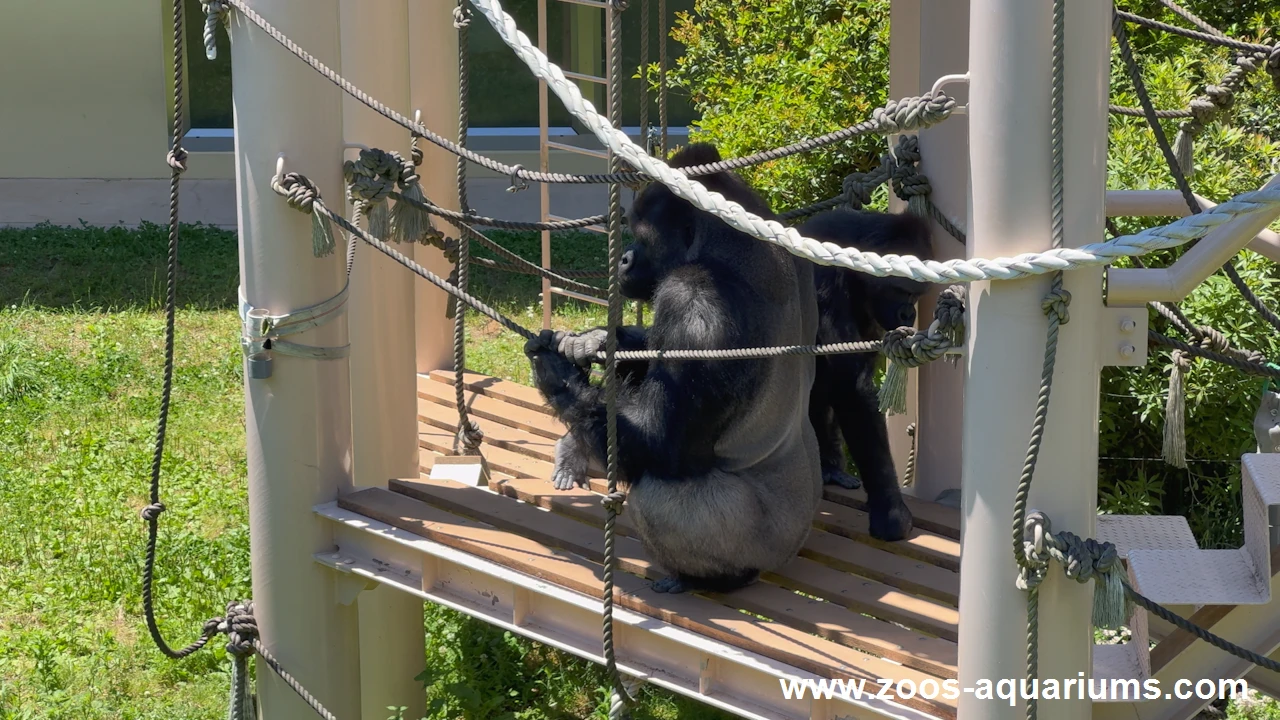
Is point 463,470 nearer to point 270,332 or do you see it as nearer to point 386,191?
point 270,332

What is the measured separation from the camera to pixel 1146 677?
2869 millimetres

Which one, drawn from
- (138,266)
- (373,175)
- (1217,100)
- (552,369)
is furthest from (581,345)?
(138,266)

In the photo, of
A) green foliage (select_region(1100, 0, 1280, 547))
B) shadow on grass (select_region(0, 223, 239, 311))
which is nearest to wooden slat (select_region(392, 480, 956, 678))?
green foliage (select_region(1100, 0, 1280, 547))

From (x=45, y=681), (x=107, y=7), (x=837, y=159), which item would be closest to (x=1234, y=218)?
(x=45, y=681)

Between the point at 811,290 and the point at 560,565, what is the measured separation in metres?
1.14

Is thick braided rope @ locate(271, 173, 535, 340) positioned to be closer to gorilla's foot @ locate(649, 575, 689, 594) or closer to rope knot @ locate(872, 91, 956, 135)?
gorilla's foot @ locate(649, 575, 689, 594)

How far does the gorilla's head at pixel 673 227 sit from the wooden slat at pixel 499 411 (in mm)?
1094

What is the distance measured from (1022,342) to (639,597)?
4.42ft

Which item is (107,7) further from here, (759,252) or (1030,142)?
(1030,142)

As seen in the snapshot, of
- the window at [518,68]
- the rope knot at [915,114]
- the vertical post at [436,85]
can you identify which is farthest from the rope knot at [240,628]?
the window at [518,68]

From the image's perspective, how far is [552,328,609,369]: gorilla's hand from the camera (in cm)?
347

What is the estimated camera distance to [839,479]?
4441mm

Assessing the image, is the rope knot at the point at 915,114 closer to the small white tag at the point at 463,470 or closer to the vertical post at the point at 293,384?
the vertical post at the point at 293,384

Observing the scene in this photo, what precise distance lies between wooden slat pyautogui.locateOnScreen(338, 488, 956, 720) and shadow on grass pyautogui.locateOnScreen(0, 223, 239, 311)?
551 cm
